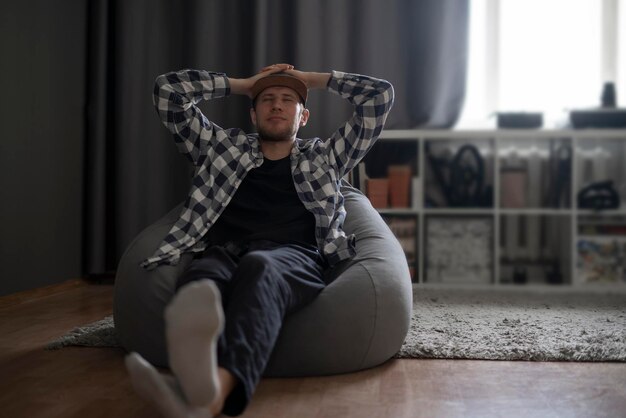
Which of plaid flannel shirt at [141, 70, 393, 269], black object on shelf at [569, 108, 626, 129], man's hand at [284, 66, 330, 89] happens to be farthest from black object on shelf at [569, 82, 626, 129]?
man's hand at [284, 66, 330, 89]

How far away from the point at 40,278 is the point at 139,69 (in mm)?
1317

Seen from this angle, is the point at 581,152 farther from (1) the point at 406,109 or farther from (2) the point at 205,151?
(2) the point at 205,151

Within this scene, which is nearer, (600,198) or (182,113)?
(182,113)

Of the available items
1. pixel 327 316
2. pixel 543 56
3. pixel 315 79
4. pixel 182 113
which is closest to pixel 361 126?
pixel 315 79

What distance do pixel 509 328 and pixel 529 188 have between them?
5.13 feet

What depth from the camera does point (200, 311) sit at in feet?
3.76

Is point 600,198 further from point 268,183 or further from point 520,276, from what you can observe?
point 268,183

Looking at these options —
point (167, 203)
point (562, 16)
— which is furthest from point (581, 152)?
point (167, 203)

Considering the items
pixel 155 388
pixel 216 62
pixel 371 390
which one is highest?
pixel 216 62

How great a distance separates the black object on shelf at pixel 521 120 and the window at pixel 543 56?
24cm

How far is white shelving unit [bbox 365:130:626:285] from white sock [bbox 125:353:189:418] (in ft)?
8.14

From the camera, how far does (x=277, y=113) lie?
2.13m

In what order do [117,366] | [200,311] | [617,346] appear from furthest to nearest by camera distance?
[617,346] → [117,366] → [200,311]

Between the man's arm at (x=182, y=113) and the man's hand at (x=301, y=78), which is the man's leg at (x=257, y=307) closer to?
the man's arm at (x=182, y=113)
